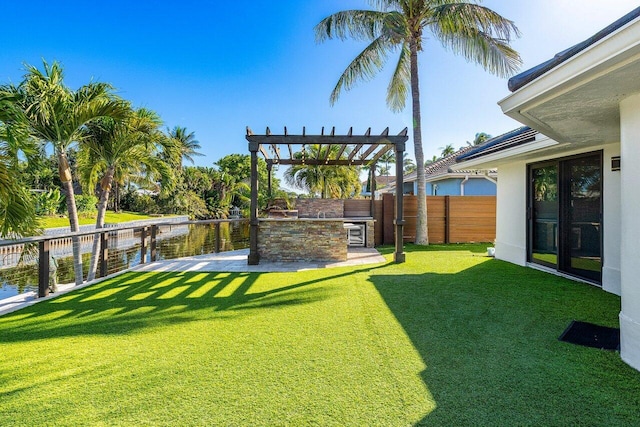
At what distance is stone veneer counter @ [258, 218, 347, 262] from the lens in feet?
27.4

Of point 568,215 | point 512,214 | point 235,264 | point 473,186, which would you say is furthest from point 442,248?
point 473,186

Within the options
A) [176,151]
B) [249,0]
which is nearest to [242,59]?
[249,0]

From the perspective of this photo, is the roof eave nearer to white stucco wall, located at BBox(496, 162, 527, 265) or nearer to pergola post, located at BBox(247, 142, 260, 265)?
white stucco wall, located at BBox(496, 162, 527, 265)

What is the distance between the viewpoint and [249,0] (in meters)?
11.0

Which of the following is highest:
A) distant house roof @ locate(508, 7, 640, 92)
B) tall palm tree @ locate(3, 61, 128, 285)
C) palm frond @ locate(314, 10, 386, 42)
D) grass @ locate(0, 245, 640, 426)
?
palm frond @ locate(314, 10, 386, 42)

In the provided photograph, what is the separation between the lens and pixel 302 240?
8375 millimetres

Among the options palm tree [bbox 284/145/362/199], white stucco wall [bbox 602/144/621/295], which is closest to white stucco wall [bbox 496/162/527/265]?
white stucco wall [bbox 602/144/621/295]

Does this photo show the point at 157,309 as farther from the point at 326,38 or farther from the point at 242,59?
the point at 242,59

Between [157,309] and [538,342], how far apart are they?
481 cm

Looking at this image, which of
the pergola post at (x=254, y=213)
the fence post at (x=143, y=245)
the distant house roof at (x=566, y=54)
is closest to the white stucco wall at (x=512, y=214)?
the distant house roof at (x=566, y=54)

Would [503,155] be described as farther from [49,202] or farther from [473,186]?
[49,202]

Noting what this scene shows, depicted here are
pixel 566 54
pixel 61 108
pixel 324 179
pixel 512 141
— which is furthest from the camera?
pixel 324 179

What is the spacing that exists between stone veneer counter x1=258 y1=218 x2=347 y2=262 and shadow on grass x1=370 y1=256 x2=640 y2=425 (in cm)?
298

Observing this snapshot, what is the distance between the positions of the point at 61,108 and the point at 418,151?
1031 cm
